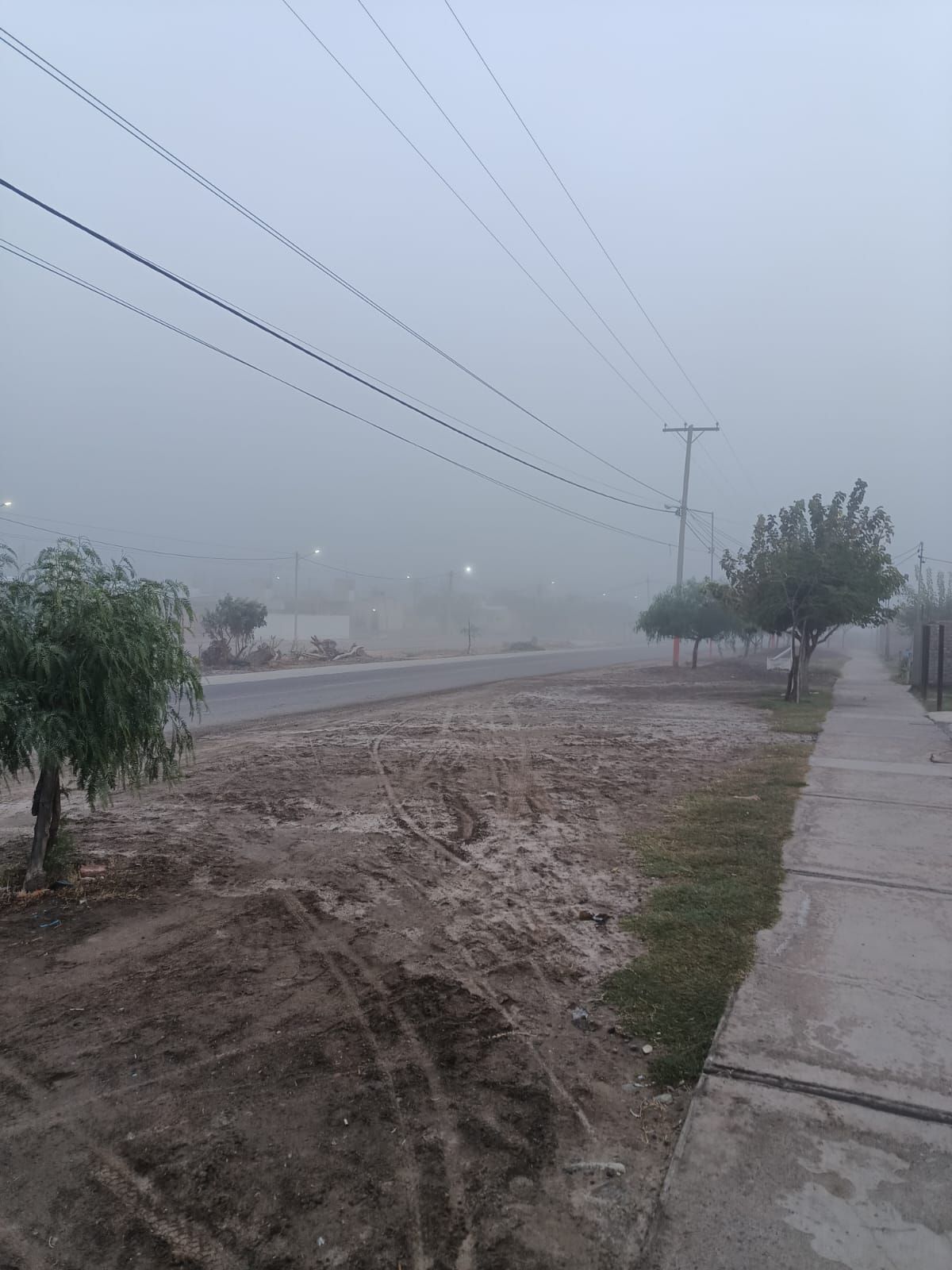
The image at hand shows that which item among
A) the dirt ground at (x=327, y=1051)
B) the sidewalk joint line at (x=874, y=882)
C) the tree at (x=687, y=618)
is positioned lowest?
the dirt ground at (x=327, y=1051)

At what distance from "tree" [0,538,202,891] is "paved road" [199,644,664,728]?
605 cm

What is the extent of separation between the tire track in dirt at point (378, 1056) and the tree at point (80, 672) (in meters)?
1.63

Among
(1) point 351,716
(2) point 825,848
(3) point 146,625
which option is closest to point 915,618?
(1) point 351,716

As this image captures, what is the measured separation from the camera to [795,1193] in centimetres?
277

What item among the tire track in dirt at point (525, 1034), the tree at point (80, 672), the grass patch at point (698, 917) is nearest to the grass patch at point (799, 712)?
the grass patch at point (698, 917)

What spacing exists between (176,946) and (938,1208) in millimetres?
4023

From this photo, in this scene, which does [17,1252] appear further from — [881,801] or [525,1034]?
[881,801]

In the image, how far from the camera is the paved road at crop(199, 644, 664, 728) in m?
18.5

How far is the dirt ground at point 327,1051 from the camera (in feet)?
8.77

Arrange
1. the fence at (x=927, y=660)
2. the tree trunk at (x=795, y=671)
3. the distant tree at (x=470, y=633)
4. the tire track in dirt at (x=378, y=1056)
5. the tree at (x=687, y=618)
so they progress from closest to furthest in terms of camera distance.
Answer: the tire track in dirt at (x=378, y=1056)
the tree trunk at (x=795, y=671)
the fence at (x=927, y=660)
the tree at (x=687, y=618)
the distant tree at (x=470, y=633)

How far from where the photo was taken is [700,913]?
17.7ft

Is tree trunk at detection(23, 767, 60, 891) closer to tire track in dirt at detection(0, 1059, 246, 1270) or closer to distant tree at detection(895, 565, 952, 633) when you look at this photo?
tire track in dirt at detection(0, 1059, 246, 1270)

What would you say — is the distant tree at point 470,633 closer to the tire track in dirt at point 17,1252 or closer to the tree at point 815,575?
the tree at point 815,575

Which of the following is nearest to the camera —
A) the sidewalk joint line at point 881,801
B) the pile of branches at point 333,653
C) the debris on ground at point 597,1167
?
the debris on ground at point 597,1167
